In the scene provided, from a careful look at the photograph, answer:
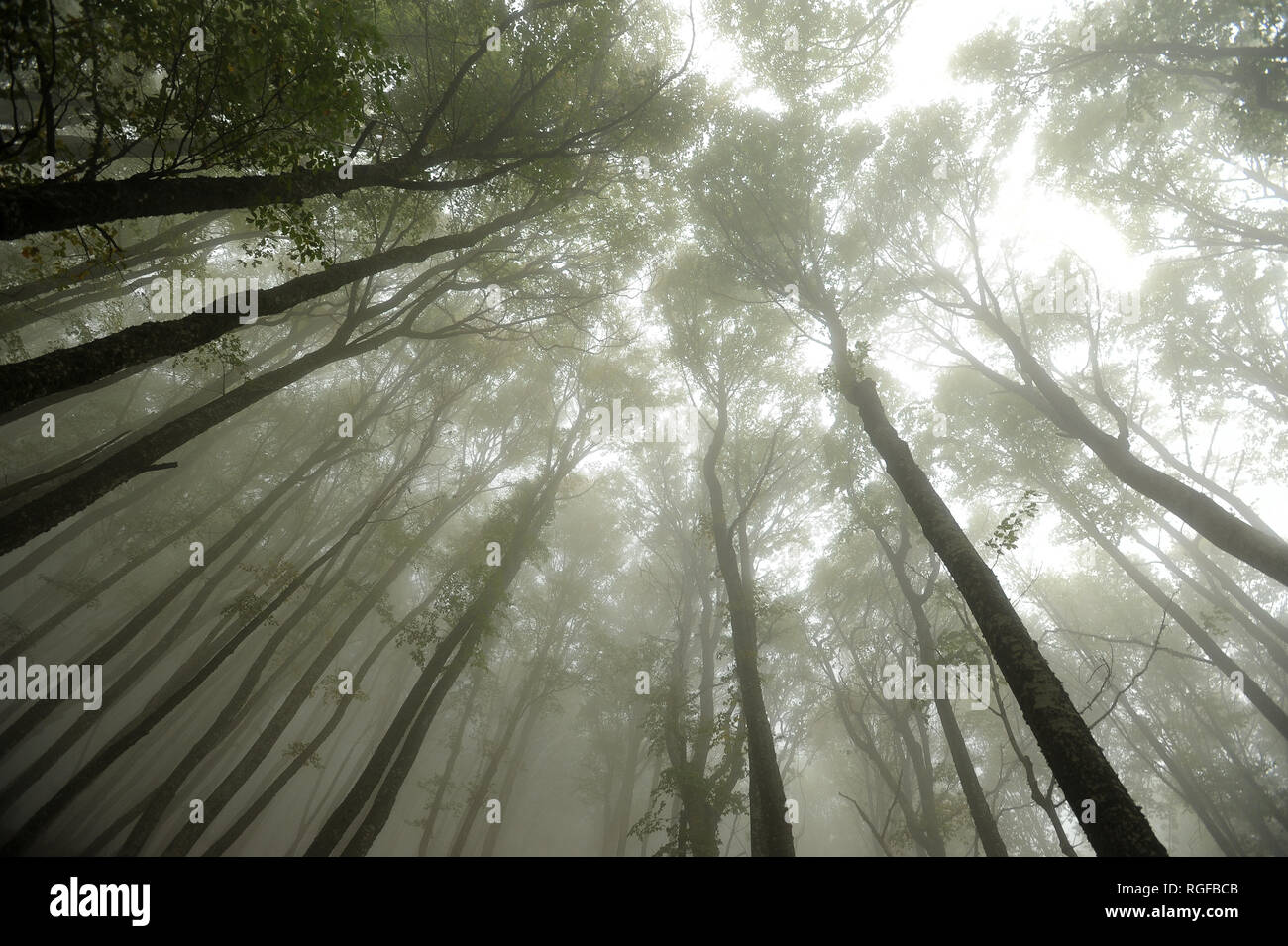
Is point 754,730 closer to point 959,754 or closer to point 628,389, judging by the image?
point 959,754

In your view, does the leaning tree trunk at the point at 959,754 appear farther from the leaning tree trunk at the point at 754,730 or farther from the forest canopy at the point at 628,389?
the leaning tree trunk at the point at 754,730

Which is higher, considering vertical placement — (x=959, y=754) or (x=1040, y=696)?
(x=1040, y=696)

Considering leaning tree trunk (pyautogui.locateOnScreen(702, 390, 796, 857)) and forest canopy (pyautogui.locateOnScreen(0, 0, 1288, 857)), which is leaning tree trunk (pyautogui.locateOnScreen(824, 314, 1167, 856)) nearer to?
forest canopy (pyautogui.locateOnScreen(0, 0, 1288, 857))

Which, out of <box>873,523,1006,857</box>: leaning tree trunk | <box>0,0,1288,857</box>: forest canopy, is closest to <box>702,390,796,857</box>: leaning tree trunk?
<box>0,0,1288,857</box>: forest canopy

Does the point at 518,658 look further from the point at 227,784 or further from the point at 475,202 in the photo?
the point at 475,202

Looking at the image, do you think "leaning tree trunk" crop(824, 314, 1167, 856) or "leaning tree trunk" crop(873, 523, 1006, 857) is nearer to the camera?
"leaning tree trunk" crop(824, 314, 1167, 856)

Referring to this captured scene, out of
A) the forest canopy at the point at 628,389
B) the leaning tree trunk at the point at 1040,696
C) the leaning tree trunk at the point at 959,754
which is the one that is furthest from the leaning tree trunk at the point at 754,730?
the leaning tree trunk at the point at 1040,696

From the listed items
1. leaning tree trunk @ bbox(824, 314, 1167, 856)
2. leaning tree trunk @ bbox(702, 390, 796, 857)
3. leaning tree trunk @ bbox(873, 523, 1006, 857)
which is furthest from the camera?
leaning tree trunk @ bbox(873, 523, 1006, 857)

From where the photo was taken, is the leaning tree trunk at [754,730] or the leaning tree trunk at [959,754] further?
the leaning tree trunk at [959,754]

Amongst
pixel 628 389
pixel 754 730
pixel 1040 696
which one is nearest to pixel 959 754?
pixel 754 730

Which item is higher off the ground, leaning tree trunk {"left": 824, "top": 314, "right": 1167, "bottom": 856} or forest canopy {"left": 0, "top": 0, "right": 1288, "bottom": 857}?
forest canopy {"left": 0, "top": 0, "right": 1288, "bottom": 857}

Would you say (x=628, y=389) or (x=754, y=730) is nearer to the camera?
(x=754, y=730)

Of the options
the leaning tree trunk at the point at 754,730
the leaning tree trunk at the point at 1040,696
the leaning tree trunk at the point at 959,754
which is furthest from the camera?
the leaning tree trunk at the point at 959,754

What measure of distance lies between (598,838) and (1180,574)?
33642 millimetres
